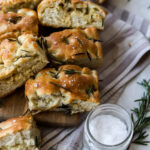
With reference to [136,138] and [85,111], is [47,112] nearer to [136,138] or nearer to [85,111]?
[85,111]

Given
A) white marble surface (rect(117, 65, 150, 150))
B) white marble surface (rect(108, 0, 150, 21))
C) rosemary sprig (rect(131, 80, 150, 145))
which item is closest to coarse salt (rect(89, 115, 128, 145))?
rosemary sprig (rect(131, 80, 150, 145))

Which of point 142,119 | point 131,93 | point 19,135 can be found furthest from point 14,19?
point 142,119

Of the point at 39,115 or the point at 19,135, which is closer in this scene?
the point at 19,135

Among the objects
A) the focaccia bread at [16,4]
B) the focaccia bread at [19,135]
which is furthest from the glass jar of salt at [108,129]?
the focaccia bread at [16,4]

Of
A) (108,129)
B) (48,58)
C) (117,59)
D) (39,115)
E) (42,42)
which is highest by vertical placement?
(42,42)

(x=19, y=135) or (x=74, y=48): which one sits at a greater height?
(x=74, y=48)

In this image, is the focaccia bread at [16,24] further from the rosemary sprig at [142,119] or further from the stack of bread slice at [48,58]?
the rosemary sprig at [142,119]

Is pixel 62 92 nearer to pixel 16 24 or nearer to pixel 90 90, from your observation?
pixel 90 90
